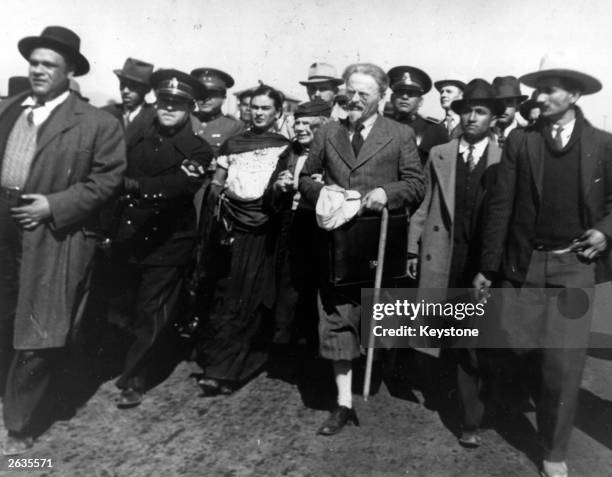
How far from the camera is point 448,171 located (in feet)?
13.0

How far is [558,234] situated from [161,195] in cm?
263

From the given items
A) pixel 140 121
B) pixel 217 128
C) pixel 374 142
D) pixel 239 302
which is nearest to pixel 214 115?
pixel 217 128

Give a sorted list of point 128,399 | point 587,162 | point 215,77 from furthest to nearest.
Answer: point 215,77 → point 128,399 → point 587,162

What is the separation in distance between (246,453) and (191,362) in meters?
1.64

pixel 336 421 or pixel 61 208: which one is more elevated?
pixel 61 208

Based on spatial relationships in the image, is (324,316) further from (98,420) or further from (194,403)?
(98,420)

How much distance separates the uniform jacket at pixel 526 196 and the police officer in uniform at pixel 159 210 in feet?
7.12

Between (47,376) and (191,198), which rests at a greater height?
(191,198)

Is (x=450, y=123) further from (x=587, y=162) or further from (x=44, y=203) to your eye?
(x=44, y=203)

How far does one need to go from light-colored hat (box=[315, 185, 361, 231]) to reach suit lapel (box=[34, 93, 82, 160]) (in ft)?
5.28

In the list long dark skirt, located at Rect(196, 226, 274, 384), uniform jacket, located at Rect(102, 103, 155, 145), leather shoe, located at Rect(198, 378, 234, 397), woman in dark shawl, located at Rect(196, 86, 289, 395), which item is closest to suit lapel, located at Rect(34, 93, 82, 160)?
uniform jacket, located at Rect(102, 103, 155, 145)

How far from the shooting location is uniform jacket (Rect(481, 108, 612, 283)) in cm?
316

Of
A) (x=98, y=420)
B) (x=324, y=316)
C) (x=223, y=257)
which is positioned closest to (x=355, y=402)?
(x=324, y=316)

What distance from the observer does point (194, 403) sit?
4.12m
